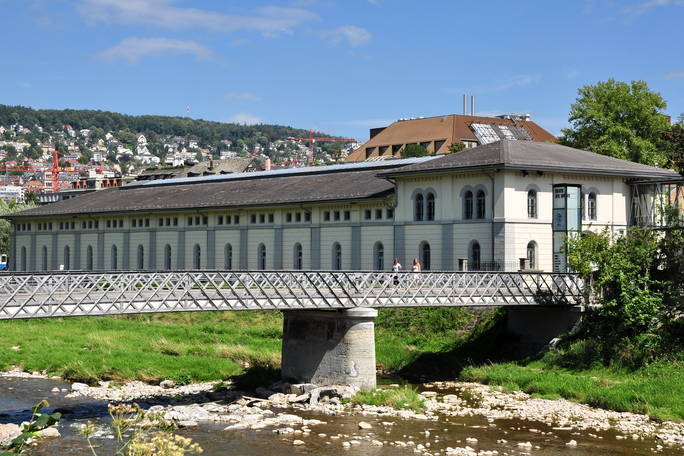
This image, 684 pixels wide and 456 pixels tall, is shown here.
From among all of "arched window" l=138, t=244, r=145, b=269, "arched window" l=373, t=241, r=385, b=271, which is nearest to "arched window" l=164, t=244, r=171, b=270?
"arched window" l=138, t=244, r=145, b=269

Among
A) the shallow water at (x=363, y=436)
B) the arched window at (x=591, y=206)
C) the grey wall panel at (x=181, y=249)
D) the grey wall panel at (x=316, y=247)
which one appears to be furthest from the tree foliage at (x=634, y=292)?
the grey wall panel at (x=181, y=249)

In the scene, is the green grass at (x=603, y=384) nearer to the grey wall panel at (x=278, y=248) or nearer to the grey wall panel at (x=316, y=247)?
the grey wall panel at (x=316, y=247)

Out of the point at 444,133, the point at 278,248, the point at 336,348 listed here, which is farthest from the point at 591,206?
the point at 444,133

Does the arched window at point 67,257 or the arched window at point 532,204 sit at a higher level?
the arched window at point 532,204

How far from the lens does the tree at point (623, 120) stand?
71.9 m

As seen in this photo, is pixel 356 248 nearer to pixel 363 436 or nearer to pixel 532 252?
pixel 532 252

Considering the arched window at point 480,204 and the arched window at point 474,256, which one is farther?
the arched window at point 474,256

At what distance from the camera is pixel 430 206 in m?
56.5

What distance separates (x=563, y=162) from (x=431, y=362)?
600 inches

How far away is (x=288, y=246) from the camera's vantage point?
218 ft

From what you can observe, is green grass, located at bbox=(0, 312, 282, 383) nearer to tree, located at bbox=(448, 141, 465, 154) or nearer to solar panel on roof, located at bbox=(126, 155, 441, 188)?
solar panel on roof, located at bbox=(126, 155, 441, 188)

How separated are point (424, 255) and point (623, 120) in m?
25.8

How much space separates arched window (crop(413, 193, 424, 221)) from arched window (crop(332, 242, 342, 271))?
7456 millimetres

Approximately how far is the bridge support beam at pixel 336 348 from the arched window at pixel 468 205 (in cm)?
1807
